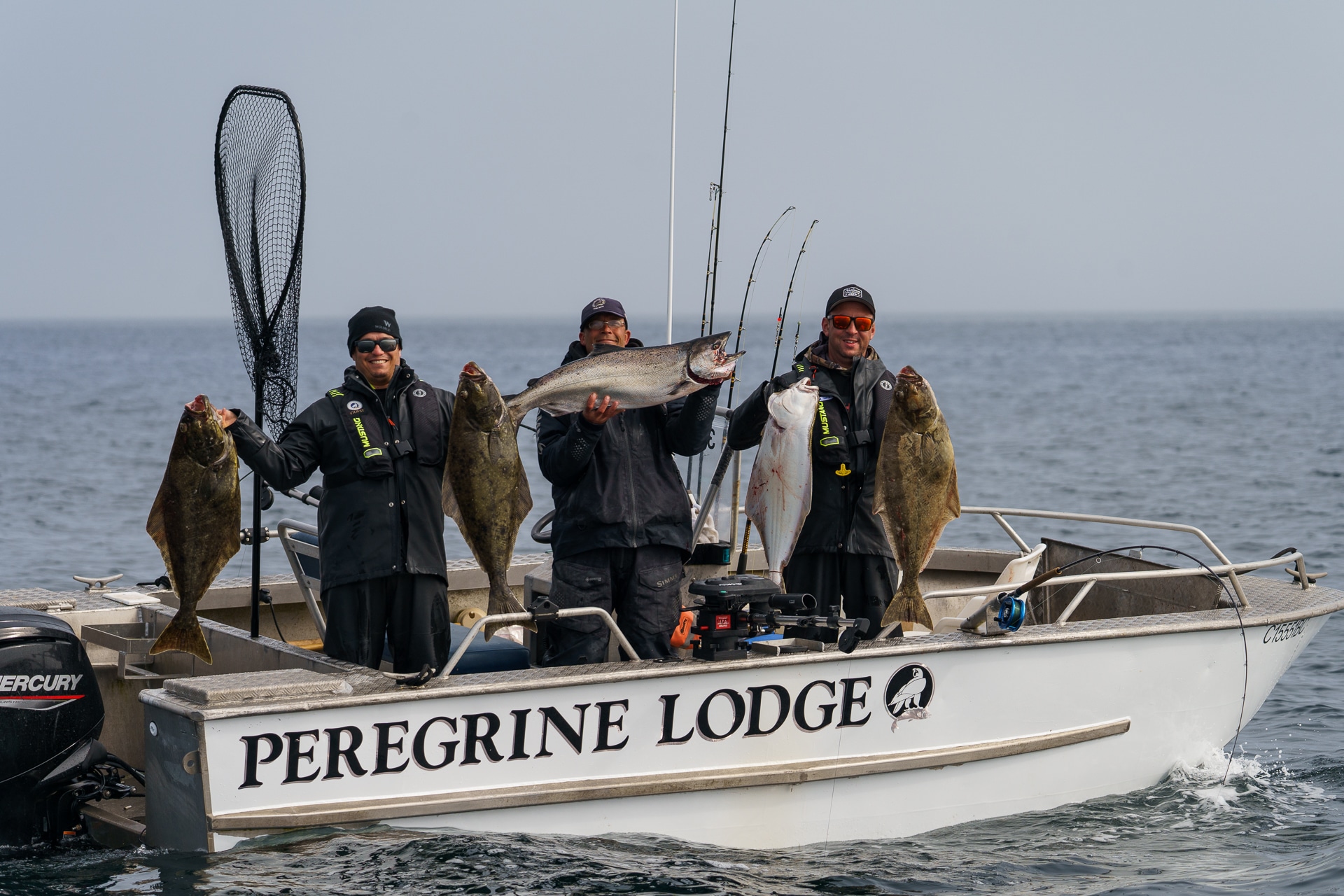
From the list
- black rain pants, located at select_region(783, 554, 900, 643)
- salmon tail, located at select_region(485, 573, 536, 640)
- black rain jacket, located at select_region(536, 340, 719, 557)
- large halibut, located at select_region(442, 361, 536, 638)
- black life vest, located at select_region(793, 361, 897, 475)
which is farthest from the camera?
black rain pants, located at select_region(783, 554, 900, 643)

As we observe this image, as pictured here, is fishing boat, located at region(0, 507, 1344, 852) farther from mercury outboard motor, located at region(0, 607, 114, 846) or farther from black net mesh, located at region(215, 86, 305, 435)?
black net mesh, located at region(215, 86, 305, 435)

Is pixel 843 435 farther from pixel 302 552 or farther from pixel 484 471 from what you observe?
pixel 302 552

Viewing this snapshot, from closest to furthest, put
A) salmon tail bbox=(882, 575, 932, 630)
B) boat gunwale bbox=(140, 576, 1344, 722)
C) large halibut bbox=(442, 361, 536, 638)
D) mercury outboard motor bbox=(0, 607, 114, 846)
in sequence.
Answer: boat gunwale bbox=(140, 576, 1344, 722)
mercury outboard motor bbox=(0, 607, 114, 846)
large halibut bbox=(442, 361, 536, 638)
salmon tail bbox=(882, 575, 932, 630)

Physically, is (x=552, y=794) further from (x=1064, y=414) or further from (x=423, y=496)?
(x=1064, y=414)

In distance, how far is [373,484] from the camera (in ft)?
17.6

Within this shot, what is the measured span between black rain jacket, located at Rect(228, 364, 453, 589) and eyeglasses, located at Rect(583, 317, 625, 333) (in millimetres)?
665

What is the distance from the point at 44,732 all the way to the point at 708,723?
237 centimetres

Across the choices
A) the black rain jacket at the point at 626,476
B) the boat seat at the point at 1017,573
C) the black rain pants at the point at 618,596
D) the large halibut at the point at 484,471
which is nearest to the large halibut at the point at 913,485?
the black rain jacket at the point at 626,476

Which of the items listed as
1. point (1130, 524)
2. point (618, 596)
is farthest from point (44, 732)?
point (1130, 524)

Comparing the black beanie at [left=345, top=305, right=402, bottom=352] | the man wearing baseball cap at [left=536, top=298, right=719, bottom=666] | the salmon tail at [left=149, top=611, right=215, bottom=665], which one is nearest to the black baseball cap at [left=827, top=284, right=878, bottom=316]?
the man wearing baseball cap at [left=536, top=298, right=719, bottom=666]

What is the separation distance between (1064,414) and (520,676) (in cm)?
3402

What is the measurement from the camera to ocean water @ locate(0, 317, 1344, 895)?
4.90 metres

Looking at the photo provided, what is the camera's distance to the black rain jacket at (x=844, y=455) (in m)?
5.83

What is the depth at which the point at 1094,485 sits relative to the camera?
2281 cm
